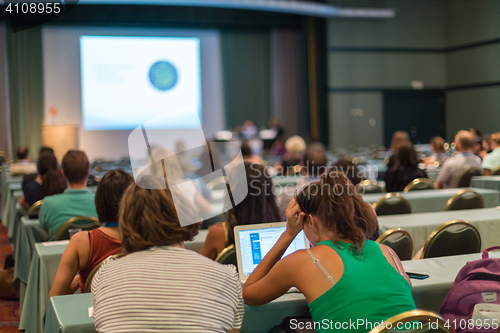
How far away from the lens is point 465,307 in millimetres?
1684

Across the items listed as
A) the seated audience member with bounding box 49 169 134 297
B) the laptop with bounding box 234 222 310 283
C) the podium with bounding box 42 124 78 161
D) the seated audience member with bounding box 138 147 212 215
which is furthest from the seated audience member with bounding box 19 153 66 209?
the podium with bounding box 42 124 78 161

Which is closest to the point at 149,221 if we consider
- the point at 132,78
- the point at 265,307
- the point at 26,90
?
the point at 265,307

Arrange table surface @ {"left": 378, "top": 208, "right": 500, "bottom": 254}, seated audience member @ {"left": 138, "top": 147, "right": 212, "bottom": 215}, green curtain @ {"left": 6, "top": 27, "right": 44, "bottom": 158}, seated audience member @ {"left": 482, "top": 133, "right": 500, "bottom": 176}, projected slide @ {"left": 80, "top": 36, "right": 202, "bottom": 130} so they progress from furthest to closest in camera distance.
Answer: green curtain @ {"left": 6, "top": 27, "right": 44, "bottom": 158} < projected slide @ {"left": 80, "top": 36, "right": 202, "bottom": 130} < seated audience member @ {"left": 482, "top": 133, "right": 500, "bottom": 176} < table surface @ {"left": 378, "top": 208, "right": 500, "bottom": 254} < seated audience member @ {"left": 138, "top": 147, "right": 212, "bottom": 215}

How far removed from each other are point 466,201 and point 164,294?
375 centimetres

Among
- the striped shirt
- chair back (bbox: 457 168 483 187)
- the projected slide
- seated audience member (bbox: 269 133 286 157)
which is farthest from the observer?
the projected slide

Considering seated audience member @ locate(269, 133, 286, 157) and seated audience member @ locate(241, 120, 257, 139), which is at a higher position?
seated audience member @ locate(241, 120, 257, 139)

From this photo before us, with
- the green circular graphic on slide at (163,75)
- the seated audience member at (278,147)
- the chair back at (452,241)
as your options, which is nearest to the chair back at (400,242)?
the chair back at (452,241)

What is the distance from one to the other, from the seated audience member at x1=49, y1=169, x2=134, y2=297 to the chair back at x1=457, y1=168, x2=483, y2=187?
4.72 meters

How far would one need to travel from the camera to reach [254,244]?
2080 mm

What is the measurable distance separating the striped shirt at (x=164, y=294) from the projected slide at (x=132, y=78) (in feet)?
37.0

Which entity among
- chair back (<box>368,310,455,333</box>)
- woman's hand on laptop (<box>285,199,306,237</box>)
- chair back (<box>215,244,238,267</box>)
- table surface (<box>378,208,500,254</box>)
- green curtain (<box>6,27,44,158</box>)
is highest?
green curtain (<box>6,27,44,158</box>)

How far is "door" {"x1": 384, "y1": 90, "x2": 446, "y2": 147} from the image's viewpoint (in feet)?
49.1

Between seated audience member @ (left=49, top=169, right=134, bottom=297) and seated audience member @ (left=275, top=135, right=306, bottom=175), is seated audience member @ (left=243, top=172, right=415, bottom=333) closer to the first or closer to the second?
seated audience member @ (left=49, top=169, right=134, bottom=297)

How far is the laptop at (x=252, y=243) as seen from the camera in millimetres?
2047
